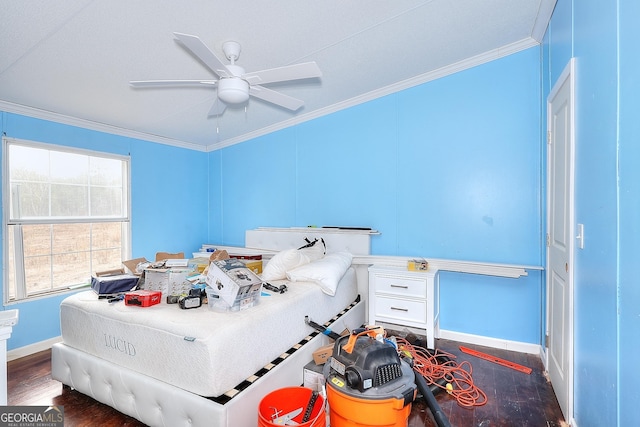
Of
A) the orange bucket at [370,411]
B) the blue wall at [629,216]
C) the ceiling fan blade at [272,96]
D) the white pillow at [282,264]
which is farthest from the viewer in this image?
the white pillow at [282,264]

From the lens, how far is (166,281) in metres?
2.13

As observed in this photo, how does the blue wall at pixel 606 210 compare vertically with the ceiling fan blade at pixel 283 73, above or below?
below

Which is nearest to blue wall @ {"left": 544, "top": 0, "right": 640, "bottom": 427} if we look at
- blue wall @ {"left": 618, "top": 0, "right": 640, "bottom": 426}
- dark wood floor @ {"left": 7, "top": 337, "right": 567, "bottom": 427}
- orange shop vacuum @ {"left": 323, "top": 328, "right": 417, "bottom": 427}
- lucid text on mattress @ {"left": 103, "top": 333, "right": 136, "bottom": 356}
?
blue wall @ {"left": 618, "top": 0, "right": 640, "bottom": 426}

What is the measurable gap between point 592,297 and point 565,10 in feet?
5.98

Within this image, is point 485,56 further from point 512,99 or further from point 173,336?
point 173,336

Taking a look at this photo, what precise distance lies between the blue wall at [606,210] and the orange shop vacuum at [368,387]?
852mm

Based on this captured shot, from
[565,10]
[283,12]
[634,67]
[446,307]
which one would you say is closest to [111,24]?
[283,12]

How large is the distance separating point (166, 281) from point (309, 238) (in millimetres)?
1923

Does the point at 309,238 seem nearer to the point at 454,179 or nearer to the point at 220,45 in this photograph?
the point at 454,179

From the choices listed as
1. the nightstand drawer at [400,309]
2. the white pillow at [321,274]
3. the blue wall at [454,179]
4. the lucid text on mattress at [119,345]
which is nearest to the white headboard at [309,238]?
the blue wall at [454,179]

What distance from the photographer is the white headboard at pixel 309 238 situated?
3434mm

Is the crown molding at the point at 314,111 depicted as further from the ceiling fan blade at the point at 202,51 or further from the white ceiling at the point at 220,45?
the ceiling fan blade at the point at 202,51

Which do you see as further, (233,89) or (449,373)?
(449,373)

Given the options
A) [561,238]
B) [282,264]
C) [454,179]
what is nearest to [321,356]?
[282,264]
